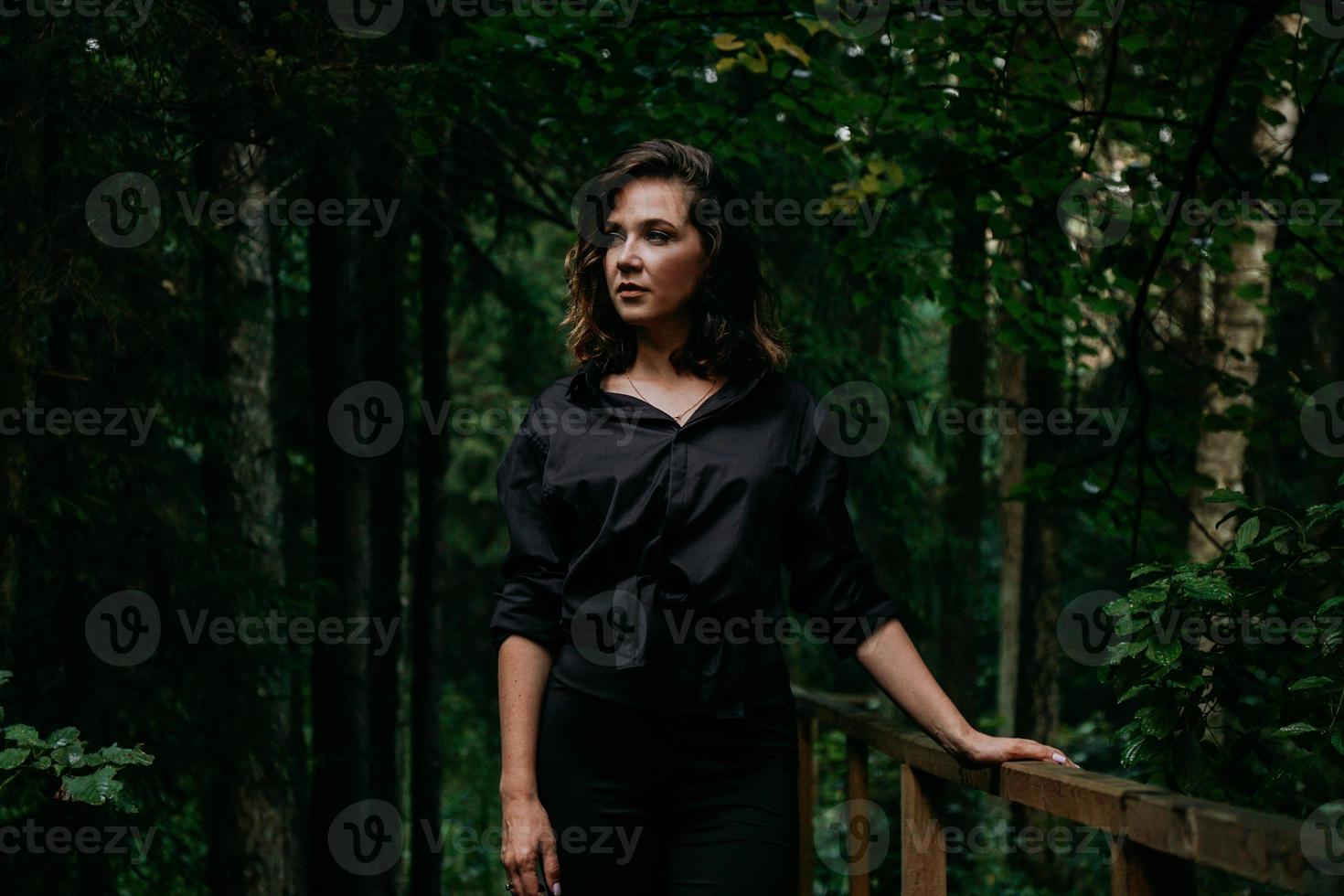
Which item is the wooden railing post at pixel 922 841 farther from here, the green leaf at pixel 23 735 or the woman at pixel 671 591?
the green leaf at pixel 23 735

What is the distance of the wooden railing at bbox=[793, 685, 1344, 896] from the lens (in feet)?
4.91

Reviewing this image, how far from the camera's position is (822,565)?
242 centimetres

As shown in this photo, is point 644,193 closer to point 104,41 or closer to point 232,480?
point 104,41

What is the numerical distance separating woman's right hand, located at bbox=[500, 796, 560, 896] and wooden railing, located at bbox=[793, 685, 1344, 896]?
826 mm

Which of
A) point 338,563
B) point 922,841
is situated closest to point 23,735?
point 922,841

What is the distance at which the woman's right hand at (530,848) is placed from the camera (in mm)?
2266

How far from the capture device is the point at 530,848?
2264 mm

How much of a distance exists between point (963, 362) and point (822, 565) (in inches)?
338

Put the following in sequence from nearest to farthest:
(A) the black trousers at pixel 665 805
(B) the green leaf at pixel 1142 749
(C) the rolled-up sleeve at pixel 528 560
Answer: (A) the black trousers at pixel 665 805, (C) the rolled-up sleeve at pixel 528 560, (B) the green leaf at pixel 1142 749

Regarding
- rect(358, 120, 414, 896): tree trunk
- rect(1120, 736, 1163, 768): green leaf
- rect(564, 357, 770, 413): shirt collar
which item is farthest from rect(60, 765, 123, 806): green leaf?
rect(358, 120, 414, 896): tree trunk

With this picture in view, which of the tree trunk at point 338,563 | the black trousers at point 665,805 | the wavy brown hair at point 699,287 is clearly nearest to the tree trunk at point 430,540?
the tree trunk at point 338,563

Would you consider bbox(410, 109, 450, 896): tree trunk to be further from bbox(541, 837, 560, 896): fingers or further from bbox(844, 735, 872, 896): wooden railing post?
bbox(541, 837, 560, 896): fingers

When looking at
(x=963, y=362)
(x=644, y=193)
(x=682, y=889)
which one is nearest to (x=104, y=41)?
(x=644, y=193)

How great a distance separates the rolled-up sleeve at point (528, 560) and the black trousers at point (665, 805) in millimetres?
207
